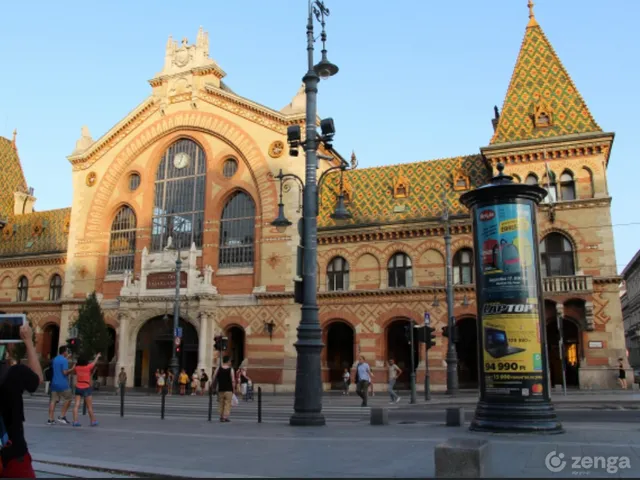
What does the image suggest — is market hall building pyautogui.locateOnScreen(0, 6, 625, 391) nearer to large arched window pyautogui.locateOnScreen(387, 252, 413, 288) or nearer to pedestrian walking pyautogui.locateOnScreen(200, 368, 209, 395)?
large arched window pyautogui.locateOnScreen(387, 252, 413, 288)

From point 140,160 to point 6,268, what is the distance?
614 inches

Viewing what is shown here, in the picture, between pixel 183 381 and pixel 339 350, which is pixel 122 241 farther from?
pixel 339 350

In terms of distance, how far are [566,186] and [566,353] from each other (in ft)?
31.0

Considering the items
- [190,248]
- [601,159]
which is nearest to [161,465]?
[601,159]

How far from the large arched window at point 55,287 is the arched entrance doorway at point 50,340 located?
209cm

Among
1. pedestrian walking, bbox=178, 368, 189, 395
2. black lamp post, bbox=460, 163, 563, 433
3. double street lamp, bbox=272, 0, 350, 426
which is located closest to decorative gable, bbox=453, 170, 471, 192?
pedestrian walking, bbox=178, 368, 189, 395

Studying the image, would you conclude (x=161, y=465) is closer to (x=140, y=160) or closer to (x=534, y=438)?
(x=534, y=438)

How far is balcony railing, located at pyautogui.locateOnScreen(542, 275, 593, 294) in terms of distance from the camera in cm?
2912

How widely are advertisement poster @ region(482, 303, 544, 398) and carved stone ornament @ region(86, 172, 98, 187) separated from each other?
1484 inches

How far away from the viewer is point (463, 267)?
32.5 metres

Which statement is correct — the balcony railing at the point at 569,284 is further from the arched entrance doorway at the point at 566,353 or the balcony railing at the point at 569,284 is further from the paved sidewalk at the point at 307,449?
the paved sidewalk at the point at 307,449

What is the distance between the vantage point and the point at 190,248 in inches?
1518

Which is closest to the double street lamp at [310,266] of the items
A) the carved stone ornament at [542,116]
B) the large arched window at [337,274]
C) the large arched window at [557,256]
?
the large arched window at [557,256]

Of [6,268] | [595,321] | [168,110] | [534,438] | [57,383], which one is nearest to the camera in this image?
[534,438]
